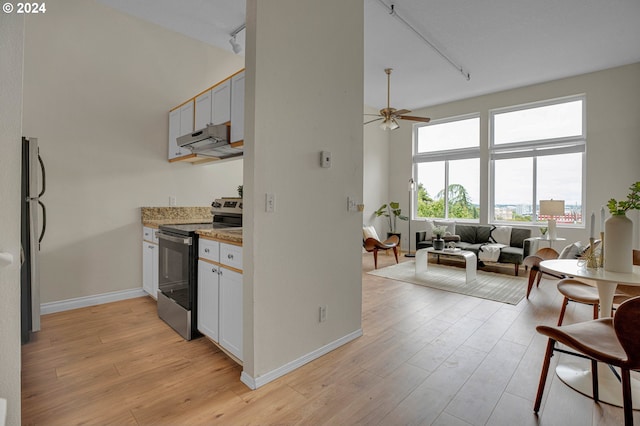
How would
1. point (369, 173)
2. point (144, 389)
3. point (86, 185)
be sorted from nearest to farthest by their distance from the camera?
point (144, 389) < point (86, 185) < point (369, 173)

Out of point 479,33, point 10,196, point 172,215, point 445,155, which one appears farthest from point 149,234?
point 445,155

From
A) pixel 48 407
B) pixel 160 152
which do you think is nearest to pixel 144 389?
pixel 48 407

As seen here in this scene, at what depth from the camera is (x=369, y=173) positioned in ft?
24.8

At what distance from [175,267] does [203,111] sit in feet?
5.47

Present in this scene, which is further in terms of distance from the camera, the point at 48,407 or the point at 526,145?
the point at 526,145

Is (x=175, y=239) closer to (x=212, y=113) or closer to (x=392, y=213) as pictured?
(x=212, y=113)

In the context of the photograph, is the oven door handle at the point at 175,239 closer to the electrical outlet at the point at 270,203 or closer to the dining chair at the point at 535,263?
the electrical outlet at the point at 270,203

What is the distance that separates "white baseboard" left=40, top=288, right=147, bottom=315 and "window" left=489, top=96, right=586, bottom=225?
6.75 metres

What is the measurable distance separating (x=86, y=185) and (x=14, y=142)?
9.19 feet

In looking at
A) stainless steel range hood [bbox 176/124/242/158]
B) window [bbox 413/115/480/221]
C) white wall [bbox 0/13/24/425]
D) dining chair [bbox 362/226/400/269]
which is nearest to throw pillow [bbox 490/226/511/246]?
window [bbox 413/115/480/221]

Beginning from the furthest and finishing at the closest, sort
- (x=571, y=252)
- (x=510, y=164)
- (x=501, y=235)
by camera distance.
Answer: (x=510, y=164)
(x=501, y=235)
(x=571, y=252)

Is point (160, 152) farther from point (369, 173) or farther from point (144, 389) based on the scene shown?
point (369, 173)

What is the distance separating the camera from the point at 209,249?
245cm

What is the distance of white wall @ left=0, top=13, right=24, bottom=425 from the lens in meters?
1.01
